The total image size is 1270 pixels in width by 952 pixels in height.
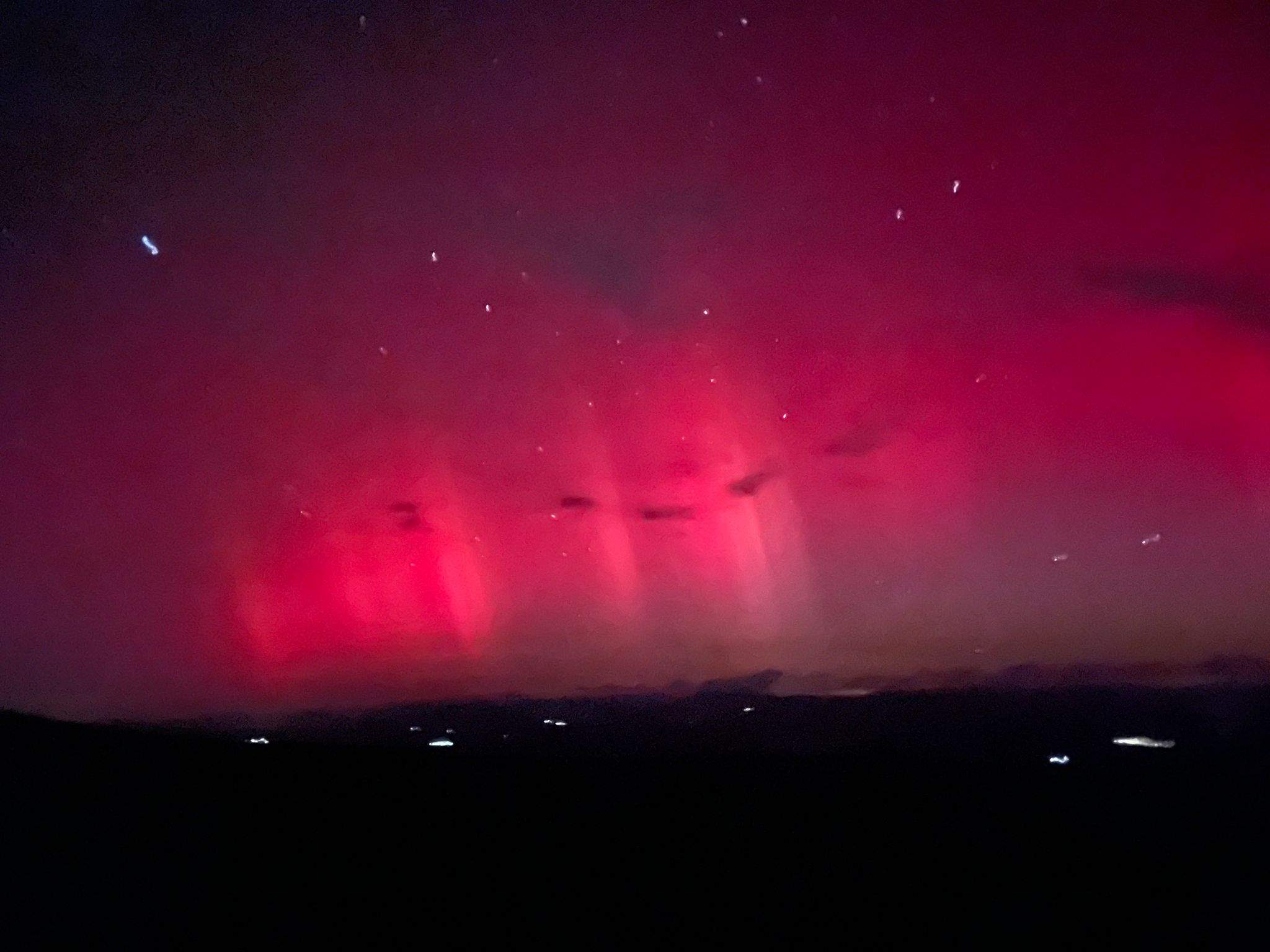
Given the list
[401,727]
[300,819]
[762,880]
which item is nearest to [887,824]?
[762,880]

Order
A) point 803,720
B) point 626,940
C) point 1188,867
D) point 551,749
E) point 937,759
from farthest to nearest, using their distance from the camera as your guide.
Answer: point 803,720 → point 551,749 → point 937,759 → point 1188,867 → point 626,940

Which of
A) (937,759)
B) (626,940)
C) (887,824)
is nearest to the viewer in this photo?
(626,940)

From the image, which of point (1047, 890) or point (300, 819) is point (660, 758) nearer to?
point (300, 819)

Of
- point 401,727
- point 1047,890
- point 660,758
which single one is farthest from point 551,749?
point 1047,890

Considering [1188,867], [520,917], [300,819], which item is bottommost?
[1188,867]

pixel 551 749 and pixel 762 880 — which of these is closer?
pixel 762 880

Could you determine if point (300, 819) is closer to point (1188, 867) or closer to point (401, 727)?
point (1188, 867)

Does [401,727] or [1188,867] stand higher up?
[401,727]
